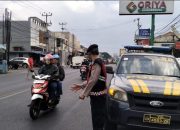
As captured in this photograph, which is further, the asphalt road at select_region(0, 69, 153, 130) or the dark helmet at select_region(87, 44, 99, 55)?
the asphalt road at select_region(0, 69, 153, 130)

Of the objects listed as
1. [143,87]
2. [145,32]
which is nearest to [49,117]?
[143,87]

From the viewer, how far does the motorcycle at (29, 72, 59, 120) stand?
1050 centimetres

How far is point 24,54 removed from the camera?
7619 cm

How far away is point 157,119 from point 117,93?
86cm

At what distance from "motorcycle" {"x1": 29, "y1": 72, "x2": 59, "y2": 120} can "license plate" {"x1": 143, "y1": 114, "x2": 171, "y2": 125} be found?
420 cm

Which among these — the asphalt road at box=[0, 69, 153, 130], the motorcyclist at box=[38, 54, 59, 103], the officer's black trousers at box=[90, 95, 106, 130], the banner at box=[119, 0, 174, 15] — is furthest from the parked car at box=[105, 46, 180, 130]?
the banner at box=[119, 0, 174, 15]

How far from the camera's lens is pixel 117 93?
7266 millimetres

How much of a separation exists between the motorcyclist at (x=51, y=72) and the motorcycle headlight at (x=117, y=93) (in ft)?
14.0

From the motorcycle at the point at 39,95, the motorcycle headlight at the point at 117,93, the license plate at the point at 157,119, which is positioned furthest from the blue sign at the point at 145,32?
the license plate at the point at 157,119

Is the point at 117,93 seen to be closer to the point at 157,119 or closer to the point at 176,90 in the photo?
the point at 157,119

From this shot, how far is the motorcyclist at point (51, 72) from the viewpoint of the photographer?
11.5 metres

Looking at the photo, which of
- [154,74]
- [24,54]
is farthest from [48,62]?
[24,54]

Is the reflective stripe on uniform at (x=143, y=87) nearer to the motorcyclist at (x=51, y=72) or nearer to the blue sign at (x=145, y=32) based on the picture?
the motorcyclist at (x=51, y=72)

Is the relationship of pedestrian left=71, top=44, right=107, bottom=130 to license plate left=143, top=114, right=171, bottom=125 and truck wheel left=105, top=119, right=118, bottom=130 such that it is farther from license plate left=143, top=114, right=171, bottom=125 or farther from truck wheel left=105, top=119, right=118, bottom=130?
license plate left=143, top=114, right=171, bottom=125
